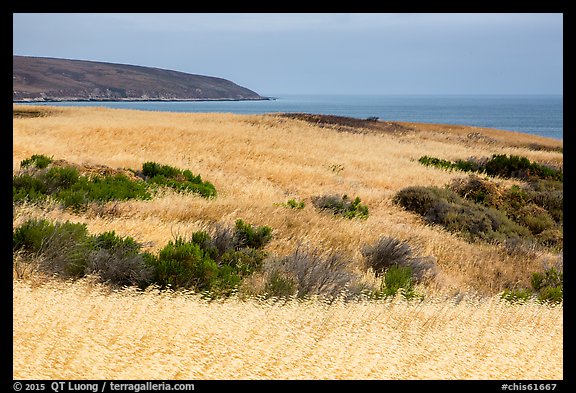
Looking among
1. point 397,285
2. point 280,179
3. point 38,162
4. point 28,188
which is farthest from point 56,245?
point 280,179

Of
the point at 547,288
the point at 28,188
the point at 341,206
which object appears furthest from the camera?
the point at 341,206

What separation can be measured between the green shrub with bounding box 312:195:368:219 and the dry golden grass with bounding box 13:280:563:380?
34.4 ft

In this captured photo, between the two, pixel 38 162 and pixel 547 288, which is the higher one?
pixel 38 162

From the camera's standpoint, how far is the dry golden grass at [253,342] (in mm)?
4117

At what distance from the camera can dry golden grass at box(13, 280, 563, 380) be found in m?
4.12

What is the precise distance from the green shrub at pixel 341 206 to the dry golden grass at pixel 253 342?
10479 mm

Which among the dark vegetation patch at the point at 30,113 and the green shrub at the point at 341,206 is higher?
the dark vegetation patch at the point at 30,113

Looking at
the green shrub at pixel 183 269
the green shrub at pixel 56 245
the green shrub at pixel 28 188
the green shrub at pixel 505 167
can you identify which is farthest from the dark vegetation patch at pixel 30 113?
the green shrub at pixel 183 269

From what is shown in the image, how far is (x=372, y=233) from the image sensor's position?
46.6ft

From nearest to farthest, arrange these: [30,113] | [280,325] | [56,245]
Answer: [280,325]
[56,245]
[30,113]

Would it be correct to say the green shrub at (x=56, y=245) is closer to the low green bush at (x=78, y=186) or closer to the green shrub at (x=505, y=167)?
the low green bush at (x=78, y=186)

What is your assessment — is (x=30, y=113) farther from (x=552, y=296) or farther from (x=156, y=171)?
Result: (x=552, y=296)

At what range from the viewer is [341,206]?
1739 cm

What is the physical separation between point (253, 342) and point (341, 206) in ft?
42.3
